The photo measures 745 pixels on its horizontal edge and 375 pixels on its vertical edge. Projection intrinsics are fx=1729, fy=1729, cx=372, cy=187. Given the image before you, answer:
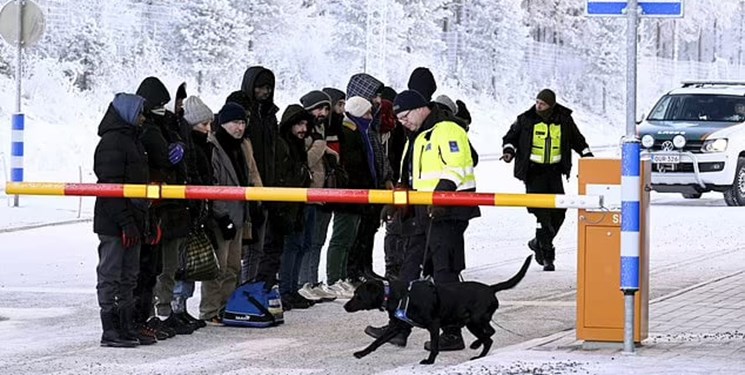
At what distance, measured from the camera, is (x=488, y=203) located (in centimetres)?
1092

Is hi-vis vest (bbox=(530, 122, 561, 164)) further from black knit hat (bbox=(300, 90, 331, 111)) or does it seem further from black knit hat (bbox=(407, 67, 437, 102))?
black knit hat (bbox=(407, 67, 437, 102))

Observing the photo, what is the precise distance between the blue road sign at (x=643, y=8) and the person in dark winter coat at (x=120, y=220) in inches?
121

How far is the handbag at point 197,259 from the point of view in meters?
12.3

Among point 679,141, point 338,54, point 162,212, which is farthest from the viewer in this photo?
point 338,54

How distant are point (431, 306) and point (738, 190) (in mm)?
17980

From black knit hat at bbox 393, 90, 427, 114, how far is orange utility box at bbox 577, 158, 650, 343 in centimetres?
123

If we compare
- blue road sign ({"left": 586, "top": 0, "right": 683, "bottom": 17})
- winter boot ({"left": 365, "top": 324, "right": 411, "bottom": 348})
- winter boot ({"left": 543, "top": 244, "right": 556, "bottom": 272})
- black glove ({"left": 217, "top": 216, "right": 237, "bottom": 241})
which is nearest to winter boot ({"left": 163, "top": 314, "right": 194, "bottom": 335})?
black glove ({"left": 217, "top": 216, "right": 237, "bottom": 241})

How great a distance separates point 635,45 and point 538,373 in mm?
2314

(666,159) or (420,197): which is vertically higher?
(666,159)

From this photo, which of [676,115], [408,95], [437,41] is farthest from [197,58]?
[408,95]

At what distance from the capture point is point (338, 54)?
6500 centimetres

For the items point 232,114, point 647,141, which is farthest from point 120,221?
point 647,141

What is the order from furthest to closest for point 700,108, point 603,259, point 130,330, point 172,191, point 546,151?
point 700,108, point 546,151, point 130,330, point 172,191, point 603,259

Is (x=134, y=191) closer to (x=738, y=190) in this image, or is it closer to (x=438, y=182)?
(x=438, y=182)
